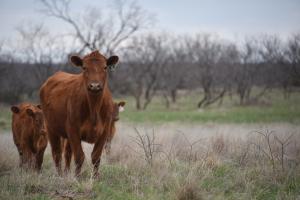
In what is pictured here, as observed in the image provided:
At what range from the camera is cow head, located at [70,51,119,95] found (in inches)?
240

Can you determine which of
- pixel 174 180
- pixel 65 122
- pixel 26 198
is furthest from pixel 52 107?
pixel 174 180

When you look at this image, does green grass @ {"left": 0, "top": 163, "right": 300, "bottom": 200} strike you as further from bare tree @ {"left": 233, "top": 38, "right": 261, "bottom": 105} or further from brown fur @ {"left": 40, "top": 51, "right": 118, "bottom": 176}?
bare tree @ {"left": 233, "top": 38, "right": 261, "bottom": 105}

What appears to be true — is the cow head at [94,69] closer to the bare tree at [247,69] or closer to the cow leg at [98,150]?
the cow leg at [98,150]

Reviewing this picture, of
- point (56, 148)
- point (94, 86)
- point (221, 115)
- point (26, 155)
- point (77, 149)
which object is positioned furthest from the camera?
point (221, 115)

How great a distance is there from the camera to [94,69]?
6.31 m

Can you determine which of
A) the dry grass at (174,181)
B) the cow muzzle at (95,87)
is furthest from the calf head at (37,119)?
the cow muzzle at (95,87)

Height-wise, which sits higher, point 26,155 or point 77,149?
point 77,149

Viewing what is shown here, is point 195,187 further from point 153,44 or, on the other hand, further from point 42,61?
point 153,44

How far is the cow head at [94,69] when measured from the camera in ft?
20.0

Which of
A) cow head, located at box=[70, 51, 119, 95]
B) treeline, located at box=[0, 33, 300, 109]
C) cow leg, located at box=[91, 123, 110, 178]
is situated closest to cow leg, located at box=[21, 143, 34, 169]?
cow leg, located at box=[91, 123, 110, 178]

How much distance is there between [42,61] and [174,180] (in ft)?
100

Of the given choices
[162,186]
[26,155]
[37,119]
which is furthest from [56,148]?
[162,186]

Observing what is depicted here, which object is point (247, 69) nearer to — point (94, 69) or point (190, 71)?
point (190, 71)

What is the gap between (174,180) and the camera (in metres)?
5.57
